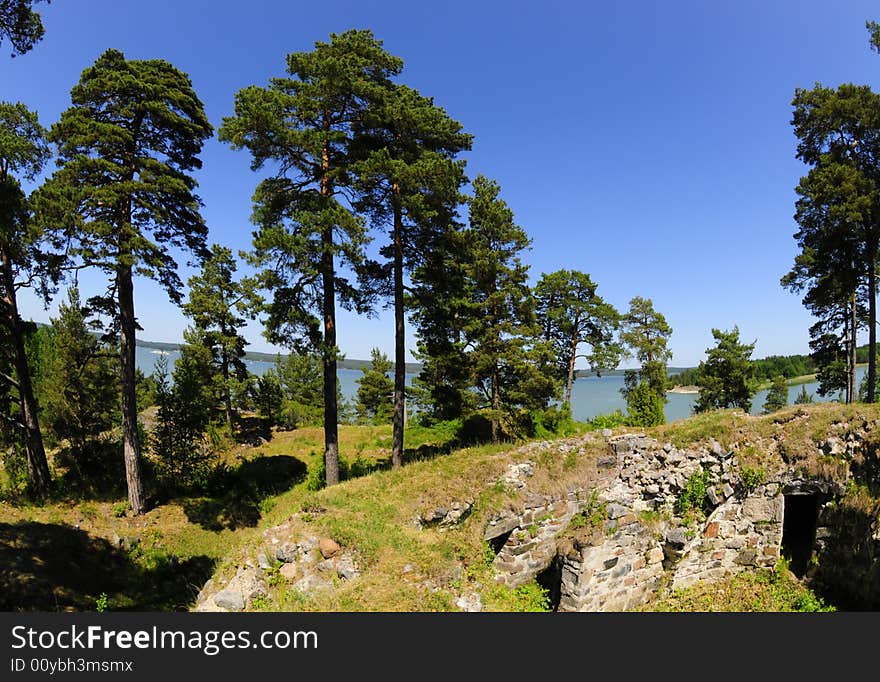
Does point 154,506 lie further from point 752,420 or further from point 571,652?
point 752,420

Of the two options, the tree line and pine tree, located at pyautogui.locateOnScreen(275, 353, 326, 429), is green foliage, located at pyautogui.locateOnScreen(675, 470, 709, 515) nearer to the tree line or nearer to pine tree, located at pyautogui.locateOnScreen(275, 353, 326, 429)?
the tree line

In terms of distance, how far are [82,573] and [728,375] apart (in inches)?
1458

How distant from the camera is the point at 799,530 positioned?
9.74 meters

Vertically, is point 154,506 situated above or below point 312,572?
below

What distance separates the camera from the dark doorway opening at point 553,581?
27.8 ft

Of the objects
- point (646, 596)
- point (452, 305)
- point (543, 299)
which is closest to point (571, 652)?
point (646, 596)

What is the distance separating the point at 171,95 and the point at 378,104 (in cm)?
665

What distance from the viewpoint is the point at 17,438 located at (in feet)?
53.2

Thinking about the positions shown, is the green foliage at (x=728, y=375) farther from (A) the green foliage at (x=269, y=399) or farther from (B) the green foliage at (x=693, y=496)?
(A) the green foliage at (x=269, y=399)

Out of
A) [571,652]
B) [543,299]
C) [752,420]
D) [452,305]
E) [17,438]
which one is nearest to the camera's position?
[571,652]

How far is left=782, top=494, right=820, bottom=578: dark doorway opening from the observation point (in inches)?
349

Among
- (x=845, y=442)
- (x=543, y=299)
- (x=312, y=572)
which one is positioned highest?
(x=543, y=299)

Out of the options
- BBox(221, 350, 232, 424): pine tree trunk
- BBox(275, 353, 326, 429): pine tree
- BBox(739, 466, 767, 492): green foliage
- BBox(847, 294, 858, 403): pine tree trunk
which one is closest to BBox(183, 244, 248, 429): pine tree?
BBox(221, 350, 232, 424): pine tree trunk

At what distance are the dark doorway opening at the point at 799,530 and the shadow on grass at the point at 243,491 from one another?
53.2 ft
